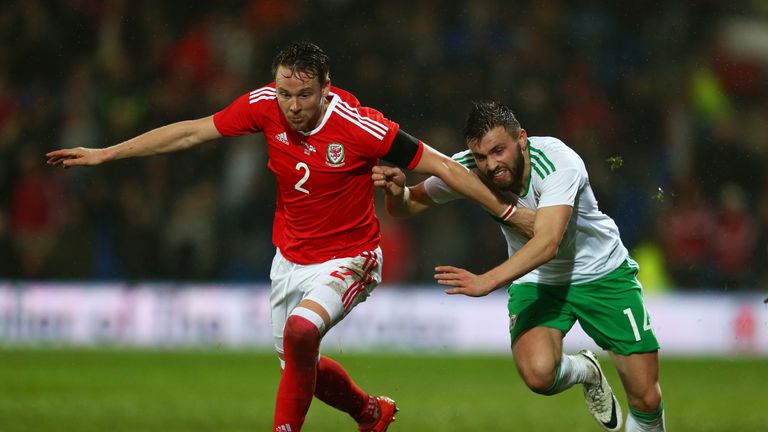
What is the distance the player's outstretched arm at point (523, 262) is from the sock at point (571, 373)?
38.6 inches

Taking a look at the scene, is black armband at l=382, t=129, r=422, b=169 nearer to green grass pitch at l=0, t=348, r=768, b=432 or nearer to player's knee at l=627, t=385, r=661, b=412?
player's knee at l=627, t=385, r=661, b=412

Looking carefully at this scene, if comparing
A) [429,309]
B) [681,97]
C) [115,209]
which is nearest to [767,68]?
[681,97]

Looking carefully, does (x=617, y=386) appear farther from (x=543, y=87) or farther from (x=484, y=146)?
(x=484, y=146)

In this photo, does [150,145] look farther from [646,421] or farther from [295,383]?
[646,421]

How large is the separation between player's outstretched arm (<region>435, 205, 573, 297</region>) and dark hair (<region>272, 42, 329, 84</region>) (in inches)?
48.6

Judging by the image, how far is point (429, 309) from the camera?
1352 cm

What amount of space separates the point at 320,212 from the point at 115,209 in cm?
811

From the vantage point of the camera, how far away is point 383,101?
12852 millimetres

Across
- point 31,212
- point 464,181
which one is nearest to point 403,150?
point 464,181

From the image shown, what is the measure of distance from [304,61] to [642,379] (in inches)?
105

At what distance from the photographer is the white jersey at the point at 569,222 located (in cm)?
622

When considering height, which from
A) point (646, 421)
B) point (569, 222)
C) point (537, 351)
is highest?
point (569, 222)

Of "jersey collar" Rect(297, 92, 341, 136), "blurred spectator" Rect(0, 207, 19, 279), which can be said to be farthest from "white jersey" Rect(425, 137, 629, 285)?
"blurred spectator" Rect(0, 207, 19, 279)

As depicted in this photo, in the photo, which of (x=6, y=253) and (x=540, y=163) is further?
(x=6, y=253)
